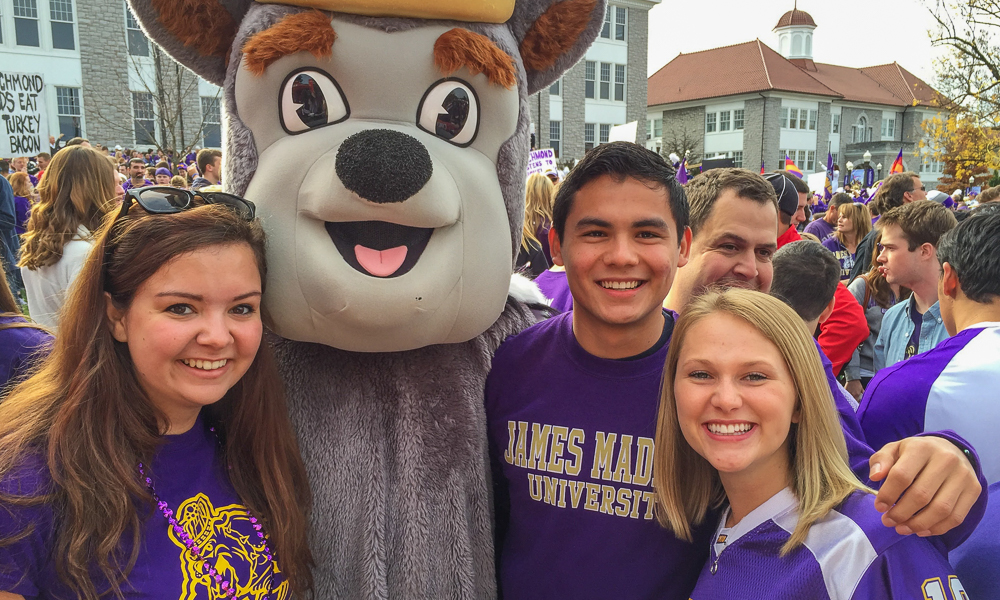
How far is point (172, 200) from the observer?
5.84 ft

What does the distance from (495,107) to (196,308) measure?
3.25 ft

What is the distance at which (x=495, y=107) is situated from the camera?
206cm

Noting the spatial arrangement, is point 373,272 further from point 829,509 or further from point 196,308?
point 829,509

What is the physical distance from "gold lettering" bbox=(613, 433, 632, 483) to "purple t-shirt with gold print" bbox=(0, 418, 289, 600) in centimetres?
93

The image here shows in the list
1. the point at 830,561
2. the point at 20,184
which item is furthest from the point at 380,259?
the point at 20,184

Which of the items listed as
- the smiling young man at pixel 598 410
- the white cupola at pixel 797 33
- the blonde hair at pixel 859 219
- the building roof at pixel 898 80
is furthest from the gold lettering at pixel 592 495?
the building roof at pixel 898 80

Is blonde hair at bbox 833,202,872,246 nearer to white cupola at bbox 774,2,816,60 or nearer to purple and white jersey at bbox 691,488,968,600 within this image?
purple and white jersey at bbox 691,488,968,600

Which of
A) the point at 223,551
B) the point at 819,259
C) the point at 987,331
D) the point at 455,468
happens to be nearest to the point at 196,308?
the point at 223,551

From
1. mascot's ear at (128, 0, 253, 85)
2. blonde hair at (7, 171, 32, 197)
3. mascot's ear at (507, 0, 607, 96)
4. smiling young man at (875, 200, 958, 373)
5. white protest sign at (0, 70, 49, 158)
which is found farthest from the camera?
white protest sign at (0, 70, 49, 158)

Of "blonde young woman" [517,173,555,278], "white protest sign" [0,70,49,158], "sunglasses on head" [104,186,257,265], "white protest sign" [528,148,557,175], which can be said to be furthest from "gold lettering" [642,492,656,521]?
"white protest sign" [0,70,49,158]

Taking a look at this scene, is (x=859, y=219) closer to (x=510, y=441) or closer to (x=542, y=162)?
(x=542, y=162)

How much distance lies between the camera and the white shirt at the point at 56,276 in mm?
3866

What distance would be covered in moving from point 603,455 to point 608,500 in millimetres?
124

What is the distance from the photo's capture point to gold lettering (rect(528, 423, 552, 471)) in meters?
2.07
